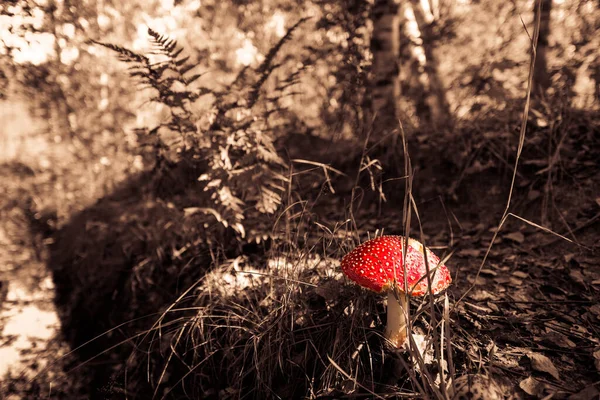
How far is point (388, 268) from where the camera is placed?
1385 millimetres

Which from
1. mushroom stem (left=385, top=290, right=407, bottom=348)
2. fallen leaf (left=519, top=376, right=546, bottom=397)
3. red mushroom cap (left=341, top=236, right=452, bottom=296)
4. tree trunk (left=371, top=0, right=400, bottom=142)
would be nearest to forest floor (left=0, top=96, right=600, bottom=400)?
fallen leaf (left=519, top=376, right=546, bottom=397)

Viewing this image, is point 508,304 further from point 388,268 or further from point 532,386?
point 388,268

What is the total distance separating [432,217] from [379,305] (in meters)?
1.27

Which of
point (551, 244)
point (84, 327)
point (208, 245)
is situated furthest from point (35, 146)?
point (551, 244)

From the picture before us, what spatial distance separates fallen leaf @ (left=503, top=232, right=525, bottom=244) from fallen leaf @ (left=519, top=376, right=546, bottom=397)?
130cm

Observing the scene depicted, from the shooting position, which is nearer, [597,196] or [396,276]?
[396,276]

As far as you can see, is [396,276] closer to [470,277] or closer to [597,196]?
[470,277]

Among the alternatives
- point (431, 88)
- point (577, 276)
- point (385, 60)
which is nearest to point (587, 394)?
point (577, 276)

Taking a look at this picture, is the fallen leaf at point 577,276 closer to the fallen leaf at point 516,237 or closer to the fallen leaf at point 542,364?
the fallen leaf at point 516,237

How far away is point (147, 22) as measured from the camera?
19.9 ft

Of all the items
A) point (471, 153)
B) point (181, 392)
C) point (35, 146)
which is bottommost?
point (181, 392)

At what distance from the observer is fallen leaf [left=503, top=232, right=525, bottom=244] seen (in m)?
2.43

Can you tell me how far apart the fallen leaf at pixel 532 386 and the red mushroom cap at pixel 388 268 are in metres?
0.48

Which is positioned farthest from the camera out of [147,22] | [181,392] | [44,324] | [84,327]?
[147,22]
